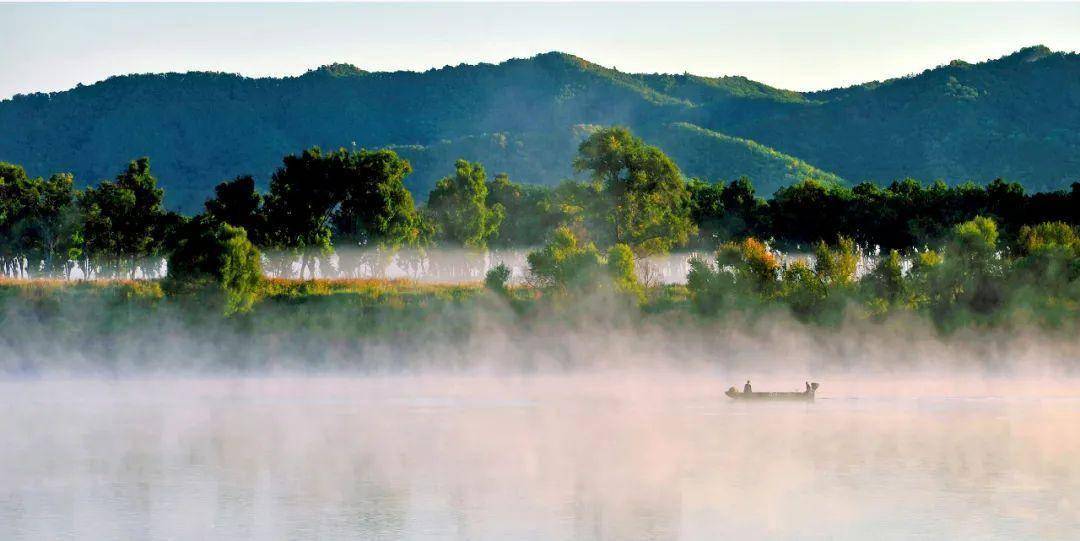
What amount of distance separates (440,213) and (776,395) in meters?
52.1

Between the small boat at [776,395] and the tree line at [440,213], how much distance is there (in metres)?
25.4

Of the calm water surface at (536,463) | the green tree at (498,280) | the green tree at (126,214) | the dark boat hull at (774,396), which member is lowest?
the calm water surface at (536,463)

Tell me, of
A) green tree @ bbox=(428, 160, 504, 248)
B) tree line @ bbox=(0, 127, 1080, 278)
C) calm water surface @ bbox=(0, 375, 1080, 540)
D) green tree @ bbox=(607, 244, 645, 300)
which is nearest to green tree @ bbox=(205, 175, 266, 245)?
tree line @ bbox=(0, 127, 1080, 278)

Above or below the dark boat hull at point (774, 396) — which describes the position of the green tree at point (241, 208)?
above

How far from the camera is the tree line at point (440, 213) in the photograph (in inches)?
3187

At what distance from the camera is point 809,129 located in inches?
7096

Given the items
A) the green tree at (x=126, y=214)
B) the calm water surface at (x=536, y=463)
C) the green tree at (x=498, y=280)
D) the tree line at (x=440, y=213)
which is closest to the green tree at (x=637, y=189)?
the tree line at (x=440, y=213)

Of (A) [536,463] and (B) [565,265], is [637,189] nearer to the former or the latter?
(B) [565,265]

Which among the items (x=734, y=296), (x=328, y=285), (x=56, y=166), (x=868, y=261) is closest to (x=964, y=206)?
(x=868, y=261)

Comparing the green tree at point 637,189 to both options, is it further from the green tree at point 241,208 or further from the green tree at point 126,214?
the green tree at point 126,214

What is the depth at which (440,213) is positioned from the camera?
327 feet

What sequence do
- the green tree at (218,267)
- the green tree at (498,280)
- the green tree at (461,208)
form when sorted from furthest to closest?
the green tree at (461,208), the green tree at (498,280), the green tree at (218,267)

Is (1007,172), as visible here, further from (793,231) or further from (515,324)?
(515,324)

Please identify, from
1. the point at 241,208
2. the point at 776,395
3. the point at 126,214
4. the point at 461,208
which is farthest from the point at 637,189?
the point at 126,214
